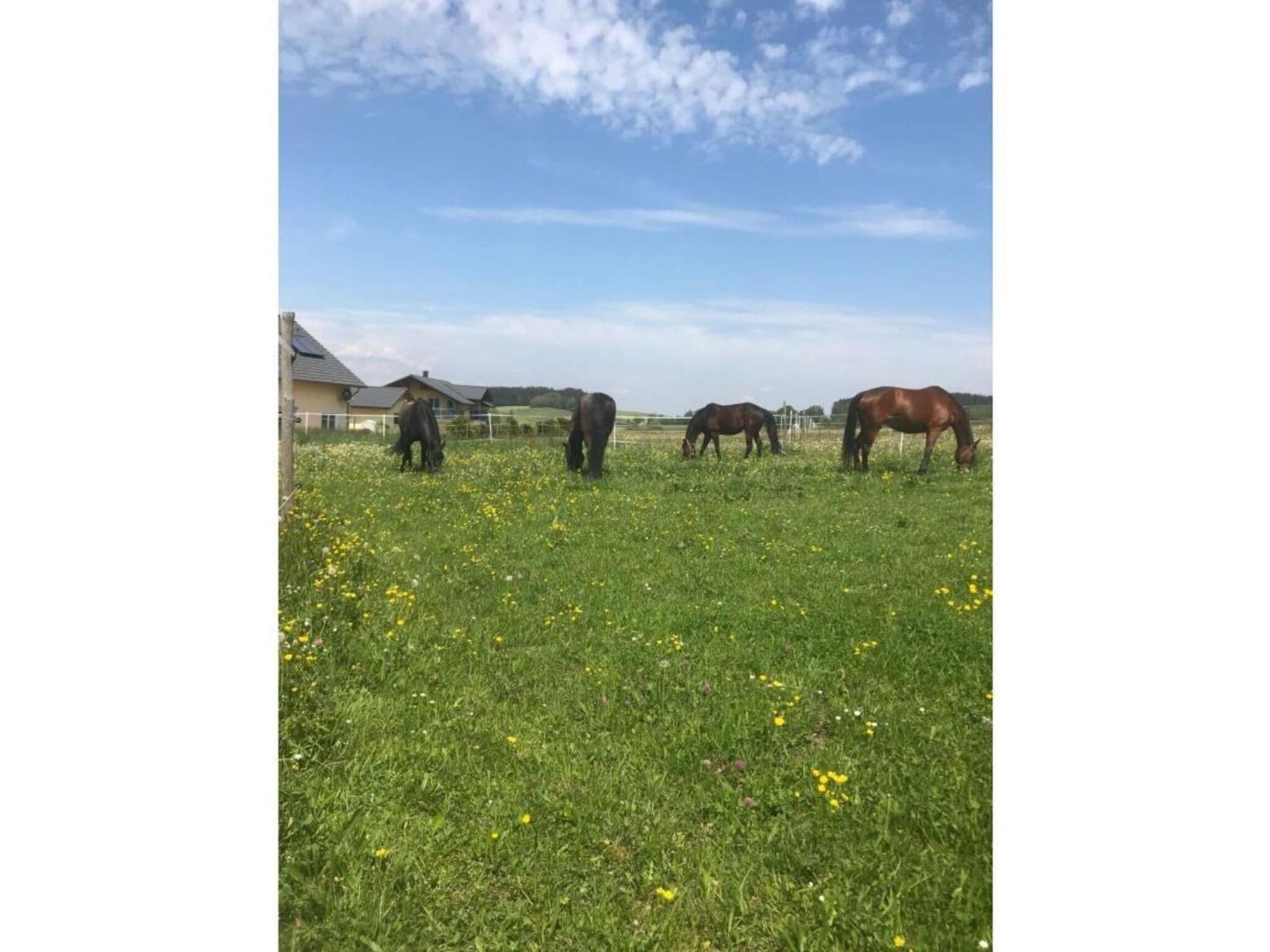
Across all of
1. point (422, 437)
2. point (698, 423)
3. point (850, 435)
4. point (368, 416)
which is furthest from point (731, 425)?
point (368, 416)

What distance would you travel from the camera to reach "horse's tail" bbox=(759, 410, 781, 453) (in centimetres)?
1353

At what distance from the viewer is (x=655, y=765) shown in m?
1.85

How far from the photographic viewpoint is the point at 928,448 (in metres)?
7.53

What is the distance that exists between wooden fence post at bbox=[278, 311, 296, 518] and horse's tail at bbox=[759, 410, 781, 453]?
37.9ft

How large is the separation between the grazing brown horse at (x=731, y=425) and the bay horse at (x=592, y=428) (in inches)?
209

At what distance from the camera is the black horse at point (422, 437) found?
18.0 feet

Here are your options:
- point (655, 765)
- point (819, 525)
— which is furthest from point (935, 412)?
point (655, 765)

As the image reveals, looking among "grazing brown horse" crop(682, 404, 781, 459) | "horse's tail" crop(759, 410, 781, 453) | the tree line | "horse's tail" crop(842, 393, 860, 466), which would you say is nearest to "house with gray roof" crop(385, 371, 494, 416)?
the tree line

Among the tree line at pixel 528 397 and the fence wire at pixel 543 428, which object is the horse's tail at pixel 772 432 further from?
the tree line at pixel 528 397

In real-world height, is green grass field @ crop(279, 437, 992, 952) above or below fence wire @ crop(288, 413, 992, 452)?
below

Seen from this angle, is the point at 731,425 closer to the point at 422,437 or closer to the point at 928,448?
the point at 928,448

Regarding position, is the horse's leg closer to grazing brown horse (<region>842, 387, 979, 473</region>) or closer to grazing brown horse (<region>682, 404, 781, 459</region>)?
grazing brown horse (<region>842, 387, 979, 473</region>)
